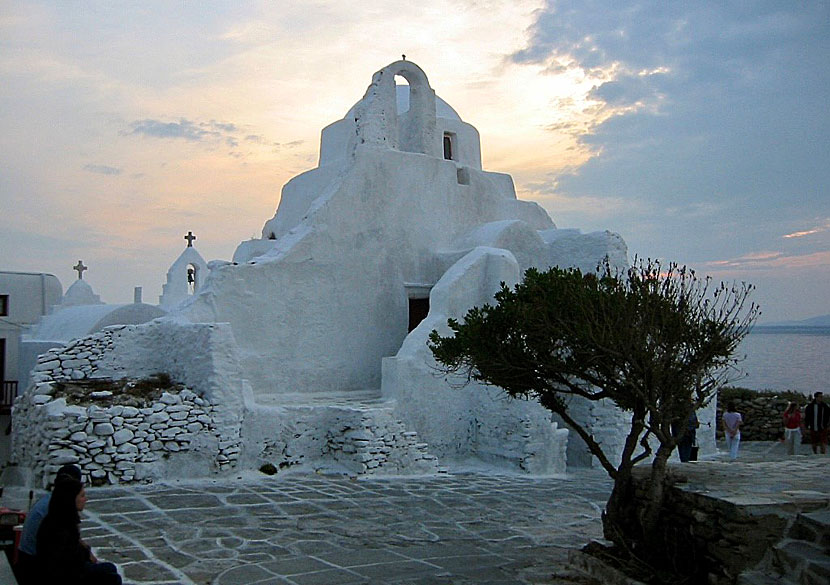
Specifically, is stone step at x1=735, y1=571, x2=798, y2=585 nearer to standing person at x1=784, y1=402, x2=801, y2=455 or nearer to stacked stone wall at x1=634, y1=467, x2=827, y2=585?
stacked stone wall at x1=634, y1=467, x2=827, y2=585

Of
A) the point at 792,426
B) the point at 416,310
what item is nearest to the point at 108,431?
the point at 416,310

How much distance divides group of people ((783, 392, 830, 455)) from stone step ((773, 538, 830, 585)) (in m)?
10.4

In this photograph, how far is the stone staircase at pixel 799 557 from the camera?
16.9 ft

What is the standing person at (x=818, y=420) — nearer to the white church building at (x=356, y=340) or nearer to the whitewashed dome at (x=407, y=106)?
the white church building at (x=356, y=340)

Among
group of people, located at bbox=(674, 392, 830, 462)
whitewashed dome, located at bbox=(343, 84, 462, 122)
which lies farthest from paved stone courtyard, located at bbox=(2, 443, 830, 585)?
whitewashed dome, located at bbox=(343, 84, 462, 122)

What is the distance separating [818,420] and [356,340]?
9.31 meters

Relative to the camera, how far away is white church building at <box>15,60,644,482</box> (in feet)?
37.6

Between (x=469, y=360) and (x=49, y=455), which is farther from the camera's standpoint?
(x=49, y=455)

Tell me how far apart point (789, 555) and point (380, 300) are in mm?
10572

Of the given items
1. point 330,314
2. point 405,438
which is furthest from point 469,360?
point 330,314

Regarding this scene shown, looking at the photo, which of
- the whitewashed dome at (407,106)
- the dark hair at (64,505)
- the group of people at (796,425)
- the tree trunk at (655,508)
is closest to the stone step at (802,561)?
the tree trunk at (655,508)

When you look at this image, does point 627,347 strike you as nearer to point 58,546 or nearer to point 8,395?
point 58,546

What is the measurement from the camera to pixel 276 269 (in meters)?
13.8

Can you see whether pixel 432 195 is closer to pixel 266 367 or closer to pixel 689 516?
pixel 266 367
